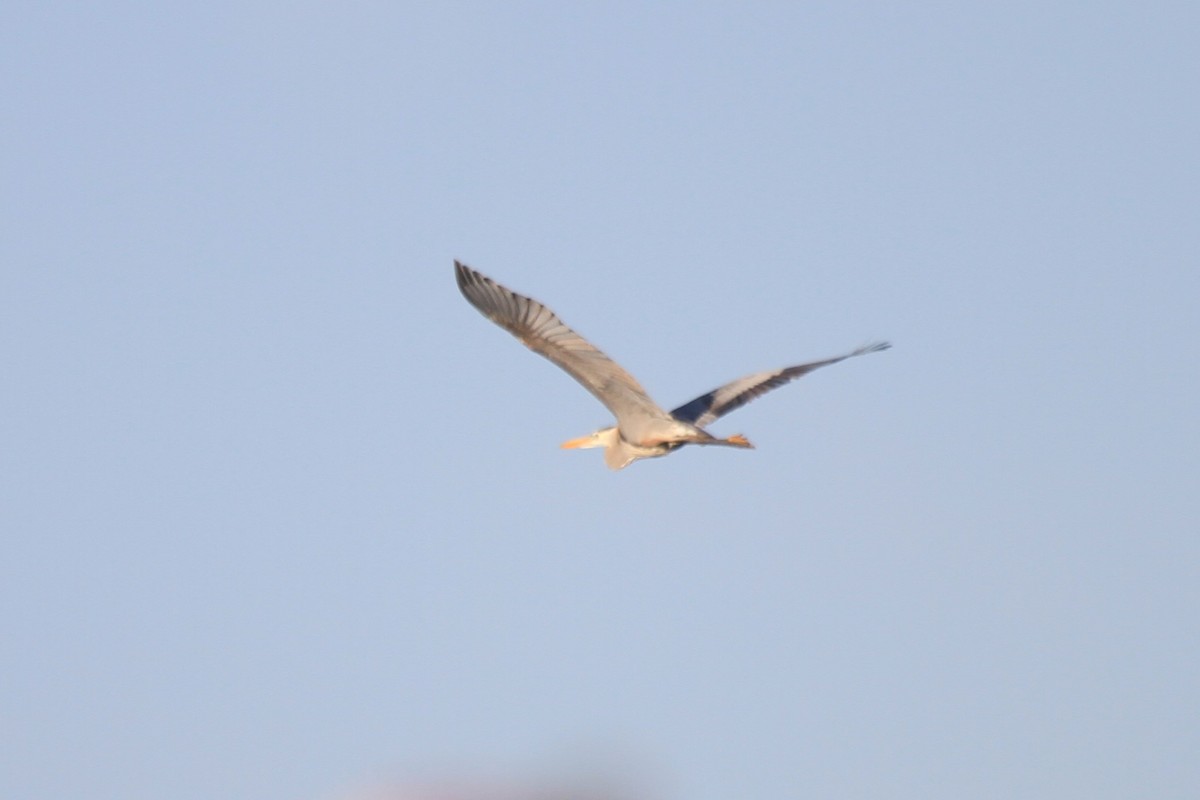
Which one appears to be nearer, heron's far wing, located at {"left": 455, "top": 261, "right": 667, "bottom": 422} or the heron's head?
heron's far wing, located at {"left": 455, "top": 261, "right": 667, "bottom": 422}

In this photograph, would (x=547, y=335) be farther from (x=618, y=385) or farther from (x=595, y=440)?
(x=595, y=440)

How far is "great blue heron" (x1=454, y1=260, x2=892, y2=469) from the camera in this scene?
24.4 m

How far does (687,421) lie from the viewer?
27125 millimetres

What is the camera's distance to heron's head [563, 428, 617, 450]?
2759 centimetres

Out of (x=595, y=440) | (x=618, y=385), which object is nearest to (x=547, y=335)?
(x=618, y=385)

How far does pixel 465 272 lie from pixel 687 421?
169 inches

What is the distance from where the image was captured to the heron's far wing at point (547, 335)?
79.7 ft

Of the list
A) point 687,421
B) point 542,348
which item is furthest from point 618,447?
point 542,348

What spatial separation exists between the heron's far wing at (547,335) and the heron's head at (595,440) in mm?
→ 2026

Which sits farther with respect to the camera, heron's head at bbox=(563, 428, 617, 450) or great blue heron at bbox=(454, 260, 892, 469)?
heron's head at bbox=(563, 428, 617, 450)

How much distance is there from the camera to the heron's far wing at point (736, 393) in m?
27.7

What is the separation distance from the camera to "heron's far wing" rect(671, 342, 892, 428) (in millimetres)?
27656

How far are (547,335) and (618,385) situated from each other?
1232 mm

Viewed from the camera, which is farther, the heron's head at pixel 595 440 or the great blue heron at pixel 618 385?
the heron's head at pixel 595 440
